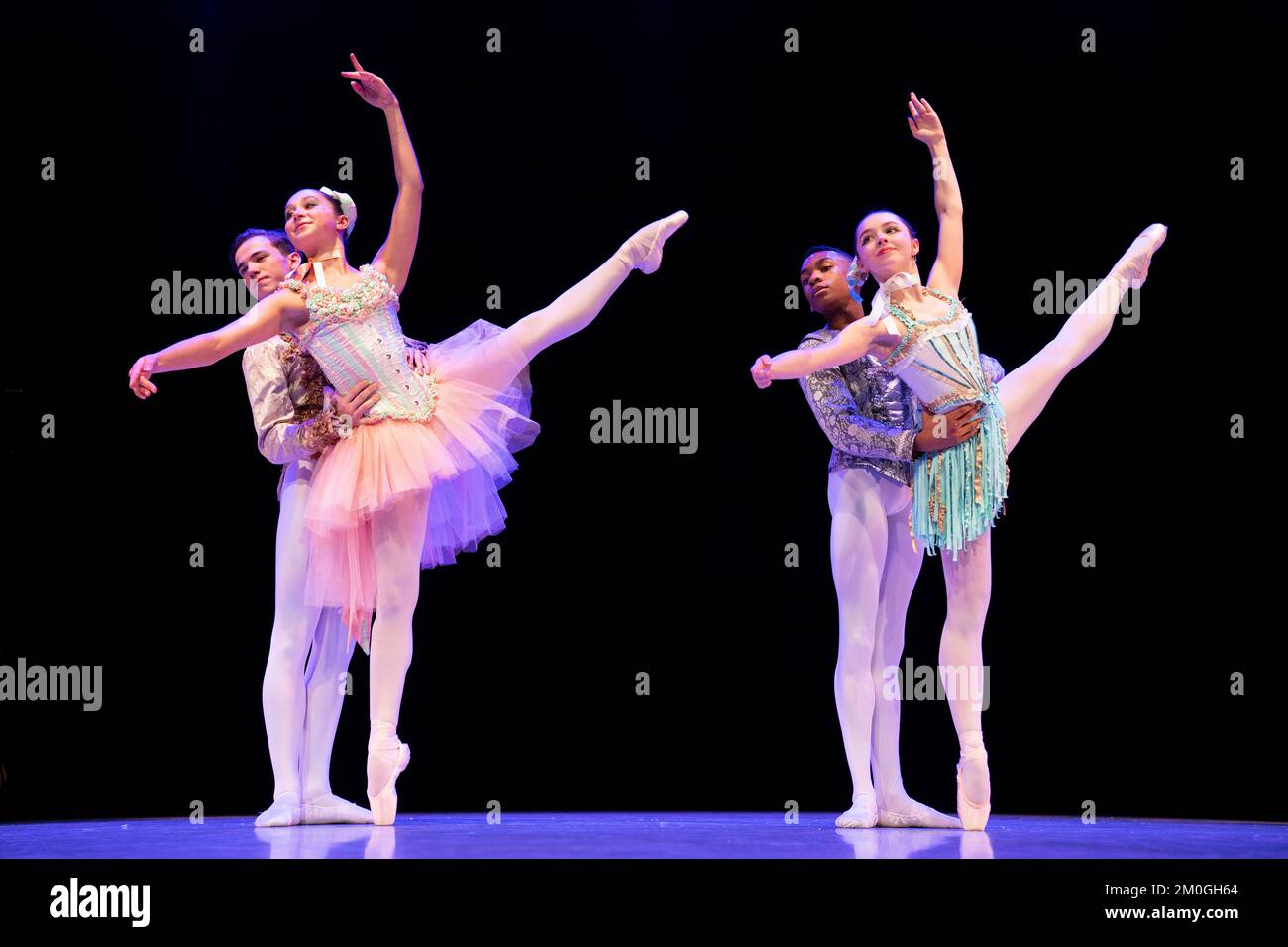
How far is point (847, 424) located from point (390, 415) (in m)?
1.02

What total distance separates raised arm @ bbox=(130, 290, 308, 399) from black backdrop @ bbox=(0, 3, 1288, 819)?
1256 millimetres

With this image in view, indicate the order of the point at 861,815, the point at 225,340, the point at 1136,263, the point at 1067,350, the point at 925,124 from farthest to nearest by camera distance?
the point at 1136,263 → the point at 1067,350 → the point at 925,124 → the point at 861,815 → the point at 225,340

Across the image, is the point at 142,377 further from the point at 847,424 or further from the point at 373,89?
the point at 847,424

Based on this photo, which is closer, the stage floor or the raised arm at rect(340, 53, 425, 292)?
the stage floor

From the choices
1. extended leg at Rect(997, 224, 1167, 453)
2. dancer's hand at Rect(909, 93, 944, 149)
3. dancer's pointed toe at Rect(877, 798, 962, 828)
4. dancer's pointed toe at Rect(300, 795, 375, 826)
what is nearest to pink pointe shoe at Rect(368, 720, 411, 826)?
dancer's pointed toe at Rect(300, 795, 375, 826)

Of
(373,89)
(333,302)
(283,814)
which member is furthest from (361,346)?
(283,814)

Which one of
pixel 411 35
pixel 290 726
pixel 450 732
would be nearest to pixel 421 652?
pixel 450 732

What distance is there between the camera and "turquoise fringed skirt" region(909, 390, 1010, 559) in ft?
9.67

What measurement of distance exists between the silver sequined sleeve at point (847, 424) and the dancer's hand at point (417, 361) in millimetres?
859

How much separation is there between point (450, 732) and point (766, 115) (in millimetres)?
2139

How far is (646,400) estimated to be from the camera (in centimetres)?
415

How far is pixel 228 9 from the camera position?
13.8 feet

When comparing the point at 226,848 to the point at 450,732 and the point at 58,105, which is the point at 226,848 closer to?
the point at 450,732

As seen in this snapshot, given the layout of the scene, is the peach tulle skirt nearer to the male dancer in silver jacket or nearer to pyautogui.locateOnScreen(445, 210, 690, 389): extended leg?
pyautogui.locateOnScreen(445, 210, 690, 389): extended leg
